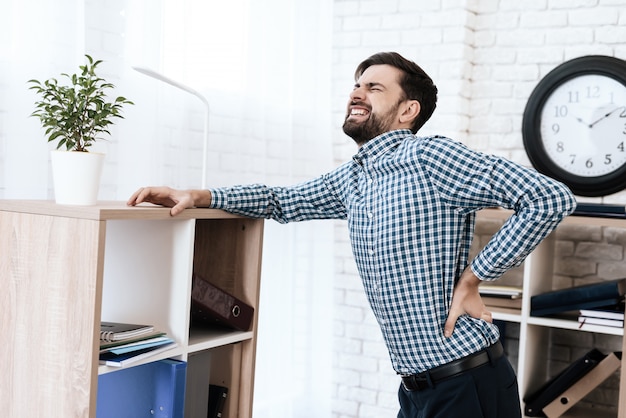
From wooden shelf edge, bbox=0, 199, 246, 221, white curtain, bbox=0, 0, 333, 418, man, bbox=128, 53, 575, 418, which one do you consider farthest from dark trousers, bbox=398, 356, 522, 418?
white curtain, bbox=0, 0, 333, 418

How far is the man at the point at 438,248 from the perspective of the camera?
199cm

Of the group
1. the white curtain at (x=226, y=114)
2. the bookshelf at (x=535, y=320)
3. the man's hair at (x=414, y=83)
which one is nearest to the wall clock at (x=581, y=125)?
the bookshelf at (x=535, y=320)

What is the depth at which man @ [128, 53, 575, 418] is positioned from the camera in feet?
6.54

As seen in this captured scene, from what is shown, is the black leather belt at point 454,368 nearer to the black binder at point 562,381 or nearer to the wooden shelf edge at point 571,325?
the wooden shelf edge at point 571,325

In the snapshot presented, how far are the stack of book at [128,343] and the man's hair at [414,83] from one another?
35.6 inches

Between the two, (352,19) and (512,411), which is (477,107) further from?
(512,411)

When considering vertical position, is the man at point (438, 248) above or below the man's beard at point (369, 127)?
below

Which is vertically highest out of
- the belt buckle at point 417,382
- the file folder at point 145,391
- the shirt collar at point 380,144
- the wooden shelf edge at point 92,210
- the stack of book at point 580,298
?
the shirt collar at point 380,144

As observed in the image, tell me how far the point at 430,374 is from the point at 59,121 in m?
1.08

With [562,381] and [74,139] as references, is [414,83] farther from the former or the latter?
[562,381]

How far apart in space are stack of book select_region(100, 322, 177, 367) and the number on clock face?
2.02 m

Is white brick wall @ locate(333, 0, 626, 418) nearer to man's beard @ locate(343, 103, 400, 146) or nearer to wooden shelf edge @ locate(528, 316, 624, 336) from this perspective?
wooden shelf edge @ locate(528, 316, 624, 336)

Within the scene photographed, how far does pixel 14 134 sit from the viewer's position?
2.14m

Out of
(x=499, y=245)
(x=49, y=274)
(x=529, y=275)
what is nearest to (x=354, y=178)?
(x=499, y=245)
